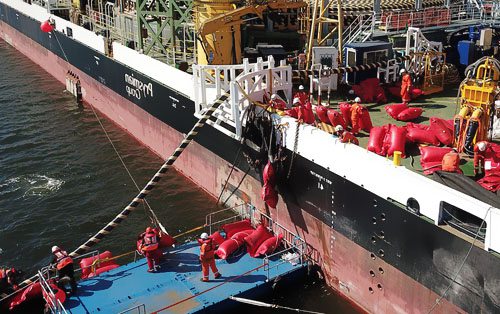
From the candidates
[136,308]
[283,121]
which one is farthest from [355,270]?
[136,308]

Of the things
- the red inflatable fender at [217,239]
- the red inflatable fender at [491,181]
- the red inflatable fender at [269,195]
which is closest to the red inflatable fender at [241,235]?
the red inflatable fender at [217,239]

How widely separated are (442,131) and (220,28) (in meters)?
9.39

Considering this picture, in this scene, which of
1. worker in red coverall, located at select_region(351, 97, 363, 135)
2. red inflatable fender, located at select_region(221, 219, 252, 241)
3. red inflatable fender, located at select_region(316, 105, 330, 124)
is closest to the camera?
worker in red coverall, located at select_region(351, 97, 363, 135)

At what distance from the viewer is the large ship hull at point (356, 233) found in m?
11.9

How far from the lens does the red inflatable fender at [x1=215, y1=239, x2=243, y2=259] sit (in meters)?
16.3

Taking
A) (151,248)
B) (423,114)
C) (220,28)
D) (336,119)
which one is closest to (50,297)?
(151,248)

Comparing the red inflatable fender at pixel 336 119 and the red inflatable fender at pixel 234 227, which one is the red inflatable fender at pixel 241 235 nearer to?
the red inflatable fender at pixel 234 227

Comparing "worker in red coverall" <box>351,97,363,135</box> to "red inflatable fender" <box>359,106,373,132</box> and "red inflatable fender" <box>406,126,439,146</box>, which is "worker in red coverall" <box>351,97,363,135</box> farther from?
"red inflatable fender" <box>406,126,439,146</box>

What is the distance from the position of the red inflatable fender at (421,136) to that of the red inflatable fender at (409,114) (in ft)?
5.69

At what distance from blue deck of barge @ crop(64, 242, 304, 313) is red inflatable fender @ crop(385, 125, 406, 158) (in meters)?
4.28

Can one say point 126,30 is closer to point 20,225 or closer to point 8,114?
point 8,114

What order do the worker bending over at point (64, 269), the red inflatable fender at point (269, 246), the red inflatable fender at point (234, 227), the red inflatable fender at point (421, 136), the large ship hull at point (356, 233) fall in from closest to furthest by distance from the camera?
the large ship hull at point (356, 233) < the worker bending over at point (64, 269) < the red inflatable fender at point (421, 136) < the red inflatable fender at point (269, 246) < the red inflatable fender at point (234, 227)

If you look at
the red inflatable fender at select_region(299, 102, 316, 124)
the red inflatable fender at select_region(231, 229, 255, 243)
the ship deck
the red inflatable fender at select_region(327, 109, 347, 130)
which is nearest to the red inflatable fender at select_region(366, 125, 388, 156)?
the ship deck

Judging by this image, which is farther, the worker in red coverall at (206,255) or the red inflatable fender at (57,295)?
the worker in red coverall at (206,255)
